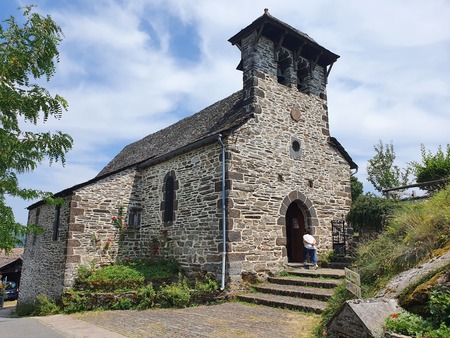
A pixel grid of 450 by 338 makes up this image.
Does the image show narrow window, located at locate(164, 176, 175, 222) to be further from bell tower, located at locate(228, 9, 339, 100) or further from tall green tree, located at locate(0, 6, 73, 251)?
tall green tree, located at locate(0, 6, 73, 251)

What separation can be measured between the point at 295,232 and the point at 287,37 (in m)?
7.37

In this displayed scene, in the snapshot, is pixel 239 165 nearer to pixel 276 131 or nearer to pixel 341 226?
pixel 276 131

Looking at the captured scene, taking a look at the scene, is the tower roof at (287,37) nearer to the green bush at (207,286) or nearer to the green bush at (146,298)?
the green bush at (207,286)

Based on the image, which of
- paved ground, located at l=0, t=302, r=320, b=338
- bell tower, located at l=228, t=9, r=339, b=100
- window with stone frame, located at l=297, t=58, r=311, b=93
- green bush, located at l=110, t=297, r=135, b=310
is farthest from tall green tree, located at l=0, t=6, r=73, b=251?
window with stone frame, located at l=297, t=58, r=311, b=93

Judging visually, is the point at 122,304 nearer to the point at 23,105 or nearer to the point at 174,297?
the point at 174,297

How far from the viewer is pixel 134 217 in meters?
13.6

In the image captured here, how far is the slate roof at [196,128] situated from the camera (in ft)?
39.6

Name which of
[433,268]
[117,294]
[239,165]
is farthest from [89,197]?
[433,268]

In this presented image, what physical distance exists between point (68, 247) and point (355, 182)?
65.3 feet

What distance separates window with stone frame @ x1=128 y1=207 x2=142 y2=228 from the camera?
13402mm

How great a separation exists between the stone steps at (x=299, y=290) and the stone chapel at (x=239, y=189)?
0.57m

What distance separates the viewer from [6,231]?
13.9 ft

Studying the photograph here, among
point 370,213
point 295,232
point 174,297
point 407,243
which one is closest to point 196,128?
point 295,232

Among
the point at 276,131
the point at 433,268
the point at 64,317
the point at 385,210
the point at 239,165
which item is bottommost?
the point at 64,317
